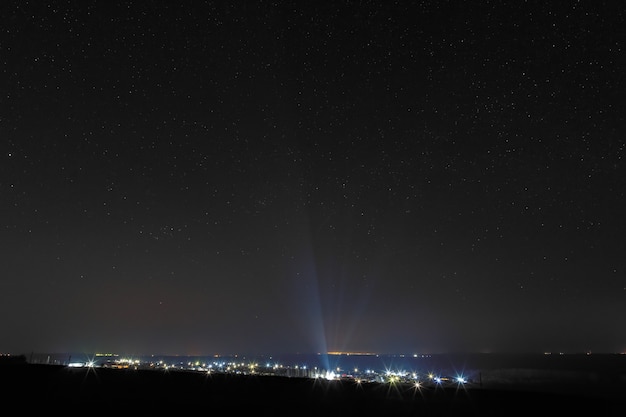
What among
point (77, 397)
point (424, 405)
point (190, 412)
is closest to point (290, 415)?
point (190, 412)

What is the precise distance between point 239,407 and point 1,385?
1063 cm

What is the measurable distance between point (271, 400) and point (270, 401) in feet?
0.96

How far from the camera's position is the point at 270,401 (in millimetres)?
18875

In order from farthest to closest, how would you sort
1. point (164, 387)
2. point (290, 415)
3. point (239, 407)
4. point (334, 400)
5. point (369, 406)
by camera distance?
point (164, 387)
point (334, 400)
point (369, 406)
point (239, 407)
point (290, 415)

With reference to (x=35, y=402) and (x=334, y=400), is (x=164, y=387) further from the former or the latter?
(x=334, y=400)

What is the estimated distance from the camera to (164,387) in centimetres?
2247

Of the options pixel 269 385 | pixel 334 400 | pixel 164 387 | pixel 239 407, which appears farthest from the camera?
pixel 269 385

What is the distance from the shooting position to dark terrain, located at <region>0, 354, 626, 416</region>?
645 inches

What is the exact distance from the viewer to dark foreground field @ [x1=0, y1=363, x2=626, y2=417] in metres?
16.3

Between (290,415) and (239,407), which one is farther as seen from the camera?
(239,407)

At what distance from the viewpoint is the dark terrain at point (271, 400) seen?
53.8 ft

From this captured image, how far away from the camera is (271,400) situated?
19.2m

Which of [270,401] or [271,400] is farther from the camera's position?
[271,400]

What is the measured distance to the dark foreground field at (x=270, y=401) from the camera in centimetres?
1633
